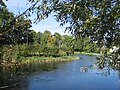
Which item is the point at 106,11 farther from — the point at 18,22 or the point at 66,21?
the point at 18,22

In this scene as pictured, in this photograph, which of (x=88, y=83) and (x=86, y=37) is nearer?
(x=86, y=37)

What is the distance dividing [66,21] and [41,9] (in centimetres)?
35

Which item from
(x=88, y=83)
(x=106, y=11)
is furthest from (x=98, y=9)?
(x=88, y=83)

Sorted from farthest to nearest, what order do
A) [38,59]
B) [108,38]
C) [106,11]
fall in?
[38,59], [108,38], [106,11]

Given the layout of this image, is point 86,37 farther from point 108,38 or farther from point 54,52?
point 54,52

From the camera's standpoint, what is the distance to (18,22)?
2568mm

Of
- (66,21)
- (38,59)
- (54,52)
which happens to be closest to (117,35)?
(66,21)

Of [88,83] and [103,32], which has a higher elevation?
[103,32]

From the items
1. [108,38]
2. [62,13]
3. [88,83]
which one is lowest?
[88,83]

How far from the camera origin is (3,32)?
2662 mm

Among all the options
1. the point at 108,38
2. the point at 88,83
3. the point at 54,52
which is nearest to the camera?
the point at 108,38

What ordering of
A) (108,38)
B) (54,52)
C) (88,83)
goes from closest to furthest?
1. (108,38)
2. (88,83)
3. (54,52)

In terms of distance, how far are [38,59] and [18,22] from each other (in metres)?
51.7

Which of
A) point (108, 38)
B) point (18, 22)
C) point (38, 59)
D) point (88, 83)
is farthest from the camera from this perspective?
point (38, 59)
